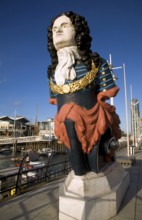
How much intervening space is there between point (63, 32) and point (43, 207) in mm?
3568

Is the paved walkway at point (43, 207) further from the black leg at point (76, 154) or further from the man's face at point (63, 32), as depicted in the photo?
the man's face at point (63, 32)

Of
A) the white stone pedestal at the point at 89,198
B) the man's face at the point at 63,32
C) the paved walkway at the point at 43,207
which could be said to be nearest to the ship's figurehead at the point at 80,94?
the man's face at the point at 63,32

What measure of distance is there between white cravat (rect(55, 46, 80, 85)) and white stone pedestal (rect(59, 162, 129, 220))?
6.18ft

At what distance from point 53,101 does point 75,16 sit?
1.84 meters

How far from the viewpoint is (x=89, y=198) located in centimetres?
336

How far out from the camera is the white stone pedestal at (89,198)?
10.7ft

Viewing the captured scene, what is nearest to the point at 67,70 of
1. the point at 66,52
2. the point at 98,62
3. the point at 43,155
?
the point at 66,52

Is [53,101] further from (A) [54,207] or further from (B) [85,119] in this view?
(A) [54,207]

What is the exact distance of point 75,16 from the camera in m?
3.97

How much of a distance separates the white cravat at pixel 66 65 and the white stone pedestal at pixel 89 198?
6.18 ft

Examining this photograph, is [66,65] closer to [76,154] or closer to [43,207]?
[76,154]

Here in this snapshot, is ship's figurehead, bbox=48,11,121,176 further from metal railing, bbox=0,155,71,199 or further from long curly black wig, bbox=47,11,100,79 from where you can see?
metal railing, bbox=0,155,71,199

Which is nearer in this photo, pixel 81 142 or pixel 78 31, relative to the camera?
pixel 81 142

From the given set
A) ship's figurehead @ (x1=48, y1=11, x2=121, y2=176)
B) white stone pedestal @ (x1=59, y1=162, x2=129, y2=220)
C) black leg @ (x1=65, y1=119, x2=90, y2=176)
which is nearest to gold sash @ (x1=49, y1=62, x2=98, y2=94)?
ship's figurehead @ (x1=48, y1=11, x2=121, y2=176)
